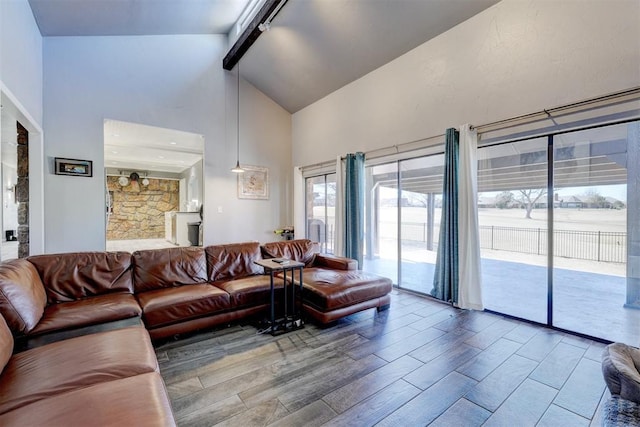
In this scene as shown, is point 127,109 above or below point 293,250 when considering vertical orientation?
above

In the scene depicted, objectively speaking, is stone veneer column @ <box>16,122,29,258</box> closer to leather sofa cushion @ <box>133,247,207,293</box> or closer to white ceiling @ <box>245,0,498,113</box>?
leather sofa cushion @ <box>133,247,207,293</box>

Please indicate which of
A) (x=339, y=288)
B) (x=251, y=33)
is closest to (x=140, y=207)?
(x=251, y=33)

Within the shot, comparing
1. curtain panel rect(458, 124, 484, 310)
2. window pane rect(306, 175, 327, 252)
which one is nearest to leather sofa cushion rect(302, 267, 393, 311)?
curtain panel rect(458, 124, 484, 310)

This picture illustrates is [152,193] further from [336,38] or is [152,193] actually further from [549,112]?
[549,112]

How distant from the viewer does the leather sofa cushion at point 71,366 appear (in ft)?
4.15

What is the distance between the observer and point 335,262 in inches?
158

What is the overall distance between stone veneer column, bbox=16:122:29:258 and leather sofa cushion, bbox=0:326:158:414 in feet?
10.7

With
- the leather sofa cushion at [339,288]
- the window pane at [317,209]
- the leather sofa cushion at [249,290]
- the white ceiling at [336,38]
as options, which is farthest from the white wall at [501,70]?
the leather sofa cushion at [249,290]

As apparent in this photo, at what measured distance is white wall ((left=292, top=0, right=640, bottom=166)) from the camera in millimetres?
2543

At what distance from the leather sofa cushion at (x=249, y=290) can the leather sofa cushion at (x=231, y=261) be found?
0.25 metres

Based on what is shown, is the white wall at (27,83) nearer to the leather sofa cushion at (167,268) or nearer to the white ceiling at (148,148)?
the white ceiling at (148,148)

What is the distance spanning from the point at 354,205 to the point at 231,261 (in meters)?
2.45

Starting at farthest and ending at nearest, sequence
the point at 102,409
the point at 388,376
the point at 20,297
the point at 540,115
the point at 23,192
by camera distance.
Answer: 1. the point at 23,192
2. the point at 540,115
3. the point at 388,376
4. the point at 20,297
5. the point at 102,409

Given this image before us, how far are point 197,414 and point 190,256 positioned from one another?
196 cm
